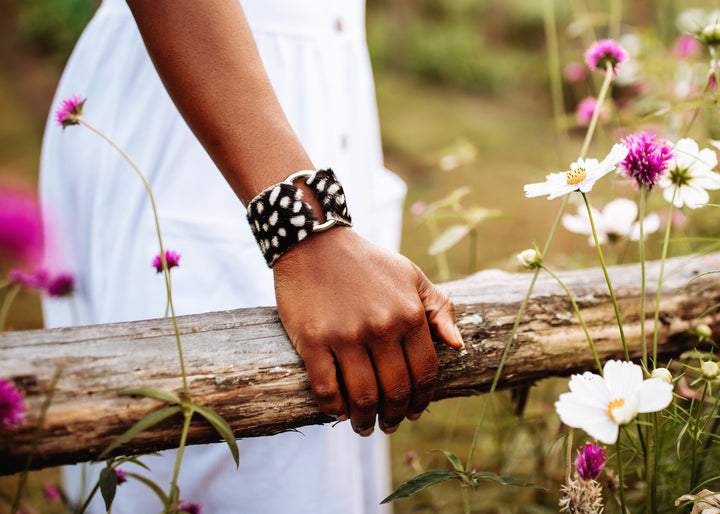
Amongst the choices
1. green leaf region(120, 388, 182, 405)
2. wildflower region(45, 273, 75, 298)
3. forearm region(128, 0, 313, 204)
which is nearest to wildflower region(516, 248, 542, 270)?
forearm region(128, 0, 313, 204)

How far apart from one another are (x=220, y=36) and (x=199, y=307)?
0.36 m

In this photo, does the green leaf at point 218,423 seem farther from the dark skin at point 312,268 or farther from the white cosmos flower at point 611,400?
the white cosmos flower at point 611,400

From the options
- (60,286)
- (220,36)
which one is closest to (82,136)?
(60,286)

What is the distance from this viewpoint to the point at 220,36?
540 mm

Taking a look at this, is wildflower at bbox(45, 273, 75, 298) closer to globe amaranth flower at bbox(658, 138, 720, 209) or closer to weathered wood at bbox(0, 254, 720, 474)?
weathered wood at bbox(0, 254, 720, 474)

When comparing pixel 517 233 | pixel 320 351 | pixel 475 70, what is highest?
pixel 475 70

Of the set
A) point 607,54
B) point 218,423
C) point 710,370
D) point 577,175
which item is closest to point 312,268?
point 218,423

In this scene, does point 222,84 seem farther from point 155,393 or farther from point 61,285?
point 61,285

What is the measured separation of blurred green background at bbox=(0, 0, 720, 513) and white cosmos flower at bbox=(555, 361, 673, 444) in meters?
0.53

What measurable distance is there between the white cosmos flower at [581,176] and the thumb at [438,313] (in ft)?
0.44

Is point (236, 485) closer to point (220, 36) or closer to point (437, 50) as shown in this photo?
point (220, 36)

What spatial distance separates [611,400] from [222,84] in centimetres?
46

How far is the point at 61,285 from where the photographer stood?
82 cm

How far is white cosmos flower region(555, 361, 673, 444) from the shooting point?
417mm
